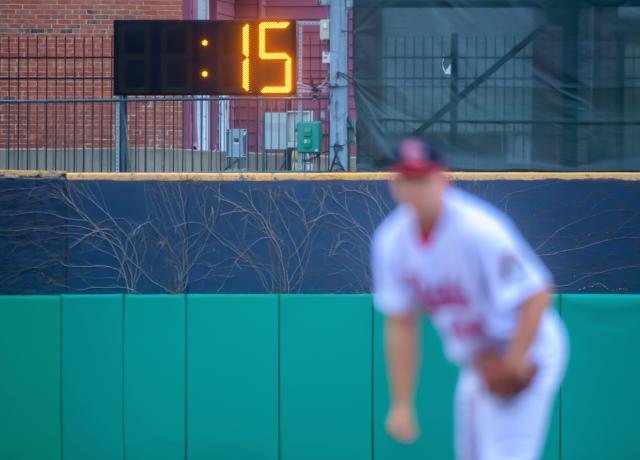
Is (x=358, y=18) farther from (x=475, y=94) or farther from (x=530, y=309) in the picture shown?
(x=530, y=309)

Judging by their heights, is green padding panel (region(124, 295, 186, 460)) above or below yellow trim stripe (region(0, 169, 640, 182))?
below

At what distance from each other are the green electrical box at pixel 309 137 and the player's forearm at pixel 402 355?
239 inches

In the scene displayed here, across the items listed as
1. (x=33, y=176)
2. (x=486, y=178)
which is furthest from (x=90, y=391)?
(x=486, y=178)

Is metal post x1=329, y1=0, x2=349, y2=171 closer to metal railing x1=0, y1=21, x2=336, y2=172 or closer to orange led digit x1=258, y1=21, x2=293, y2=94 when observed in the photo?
metal railing x1=0, y1=21, x2=336, y2=172

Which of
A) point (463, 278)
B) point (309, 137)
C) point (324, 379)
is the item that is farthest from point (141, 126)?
point (463, 278)

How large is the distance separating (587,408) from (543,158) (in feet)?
8.12

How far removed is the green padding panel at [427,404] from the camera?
32.8 ft

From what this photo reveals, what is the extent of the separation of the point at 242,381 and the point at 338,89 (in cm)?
305

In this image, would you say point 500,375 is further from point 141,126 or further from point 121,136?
point 141,126

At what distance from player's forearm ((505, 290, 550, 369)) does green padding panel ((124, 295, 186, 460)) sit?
5.71 m

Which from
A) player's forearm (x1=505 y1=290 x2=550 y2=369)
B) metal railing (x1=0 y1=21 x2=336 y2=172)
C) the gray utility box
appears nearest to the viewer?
player's forearm (x1=505 y1=290 x2=550 y2=369)

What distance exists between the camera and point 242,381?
10.1 metres

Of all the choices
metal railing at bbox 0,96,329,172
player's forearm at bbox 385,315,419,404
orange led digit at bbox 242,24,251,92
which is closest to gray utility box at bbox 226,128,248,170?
metal railing at bbox 0,96,329,172

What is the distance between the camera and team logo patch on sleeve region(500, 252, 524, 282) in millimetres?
4785
